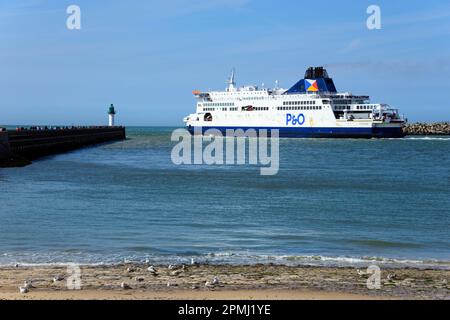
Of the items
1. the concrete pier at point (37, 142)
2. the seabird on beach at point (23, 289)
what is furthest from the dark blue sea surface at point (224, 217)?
the seabird on beach at point (23, 289)

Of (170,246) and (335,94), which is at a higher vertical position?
(335,94)

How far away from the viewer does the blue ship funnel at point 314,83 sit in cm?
8094

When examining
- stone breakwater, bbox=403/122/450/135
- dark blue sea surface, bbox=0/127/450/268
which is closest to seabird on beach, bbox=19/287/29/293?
dark blue sea surface, bbox=0/127/450/268

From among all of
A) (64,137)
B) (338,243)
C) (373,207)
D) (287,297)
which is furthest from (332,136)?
(287,297)

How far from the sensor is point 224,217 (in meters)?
17.5

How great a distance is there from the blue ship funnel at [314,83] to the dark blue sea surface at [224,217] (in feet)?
156

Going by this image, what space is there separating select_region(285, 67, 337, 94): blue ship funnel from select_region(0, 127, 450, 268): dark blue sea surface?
156 feet

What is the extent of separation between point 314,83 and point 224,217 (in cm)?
6597

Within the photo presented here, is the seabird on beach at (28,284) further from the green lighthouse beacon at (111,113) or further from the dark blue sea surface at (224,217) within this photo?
the green lighthouse beacon at (111,113)

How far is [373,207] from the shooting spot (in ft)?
66.7
